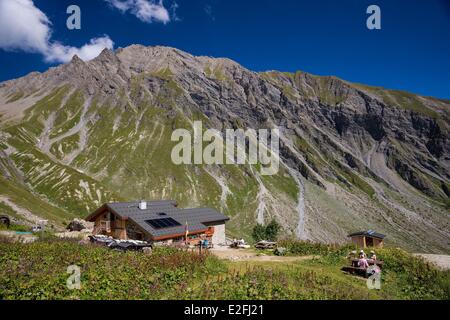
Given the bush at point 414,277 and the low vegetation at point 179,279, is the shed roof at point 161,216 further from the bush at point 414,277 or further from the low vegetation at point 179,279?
the bush at point 414,277

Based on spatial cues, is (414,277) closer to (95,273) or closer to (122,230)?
(95,273)

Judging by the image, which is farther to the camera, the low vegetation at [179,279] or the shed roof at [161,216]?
the shed roof at [161,216]

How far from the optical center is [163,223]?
4044 centimetres

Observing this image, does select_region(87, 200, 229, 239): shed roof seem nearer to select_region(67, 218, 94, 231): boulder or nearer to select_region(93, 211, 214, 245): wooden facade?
select_region(93, 211, 214, 245): wooden facade

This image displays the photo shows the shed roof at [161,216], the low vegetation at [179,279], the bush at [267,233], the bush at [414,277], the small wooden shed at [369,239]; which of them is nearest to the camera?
the low vegetation at [179,279]

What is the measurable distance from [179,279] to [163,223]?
23.2m

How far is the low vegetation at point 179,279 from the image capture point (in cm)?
1509

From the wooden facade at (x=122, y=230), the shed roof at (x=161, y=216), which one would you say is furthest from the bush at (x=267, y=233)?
the wooden facade at (x=122, y=230)

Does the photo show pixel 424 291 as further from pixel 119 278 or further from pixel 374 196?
pixel 374 196

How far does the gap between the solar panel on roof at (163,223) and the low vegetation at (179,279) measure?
1366 centimetres

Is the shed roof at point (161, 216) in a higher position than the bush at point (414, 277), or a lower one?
higher

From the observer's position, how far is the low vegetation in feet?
49.5

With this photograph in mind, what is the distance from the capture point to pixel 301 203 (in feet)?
576
